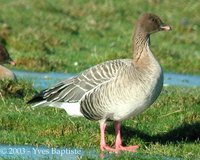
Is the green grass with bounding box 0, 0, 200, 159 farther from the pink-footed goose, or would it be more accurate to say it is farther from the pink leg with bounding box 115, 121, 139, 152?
the pink-footed goose

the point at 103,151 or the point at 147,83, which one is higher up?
the point at 147,83

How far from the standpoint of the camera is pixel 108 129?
12352 millimetres

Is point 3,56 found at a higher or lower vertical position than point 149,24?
lower

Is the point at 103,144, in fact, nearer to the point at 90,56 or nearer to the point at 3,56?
the point at 3,56

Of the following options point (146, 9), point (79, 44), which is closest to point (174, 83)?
point (79, 44)

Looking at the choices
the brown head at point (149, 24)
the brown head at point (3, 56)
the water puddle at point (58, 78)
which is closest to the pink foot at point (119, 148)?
the brown head at point (149, 24)

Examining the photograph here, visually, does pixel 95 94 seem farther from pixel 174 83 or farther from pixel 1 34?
pixel 1 34

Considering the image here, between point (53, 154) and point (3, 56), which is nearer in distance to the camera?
point (53, 154)

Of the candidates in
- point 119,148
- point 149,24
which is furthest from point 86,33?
point 119,148

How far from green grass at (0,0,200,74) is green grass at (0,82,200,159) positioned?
5974 millimetres

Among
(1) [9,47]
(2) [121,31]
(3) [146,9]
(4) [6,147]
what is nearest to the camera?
(4) [6,147]

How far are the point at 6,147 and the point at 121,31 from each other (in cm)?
1516

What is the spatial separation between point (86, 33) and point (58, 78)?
6.87 meters

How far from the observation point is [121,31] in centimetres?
2533
